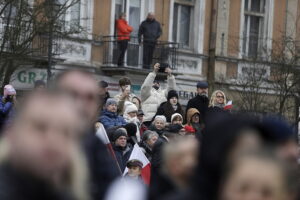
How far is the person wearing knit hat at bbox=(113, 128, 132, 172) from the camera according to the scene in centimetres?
1395

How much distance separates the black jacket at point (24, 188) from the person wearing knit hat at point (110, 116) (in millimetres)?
10406

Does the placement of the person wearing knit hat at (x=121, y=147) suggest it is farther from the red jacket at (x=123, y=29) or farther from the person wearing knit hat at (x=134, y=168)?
the red jacket at (x=123, y=29)

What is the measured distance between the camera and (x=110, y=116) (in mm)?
15242

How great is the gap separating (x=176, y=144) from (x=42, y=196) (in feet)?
5.21

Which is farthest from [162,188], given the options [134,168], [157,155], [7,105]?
[7,105]

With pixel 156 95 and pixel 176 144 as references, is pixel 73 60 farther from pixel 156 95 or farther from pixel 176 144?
pixel 176 144

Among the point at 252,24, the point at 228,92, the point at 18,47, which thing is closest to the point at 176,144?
the point at 18,47

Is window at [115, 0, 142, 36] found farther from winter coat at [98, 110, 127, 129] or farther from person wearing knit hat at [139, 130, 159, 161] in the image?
person wearing knit hat at [139, 130, 159, 161]

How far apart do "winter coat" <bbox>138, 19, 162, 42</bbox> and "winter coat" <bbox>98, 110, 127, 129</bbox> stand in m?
18.2

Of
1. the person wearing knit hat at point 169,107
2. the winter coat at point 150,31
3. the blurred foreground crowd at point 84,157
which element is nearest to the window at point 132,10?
the winter coat at point 150,31

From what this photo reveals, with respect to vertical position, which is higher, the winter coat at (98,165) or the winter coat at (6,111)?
the winter coat at (98,165)

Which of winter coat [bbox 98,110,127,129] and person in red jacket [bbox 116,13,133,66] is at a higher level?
person in red jacket [bbox 116,13,133,66]

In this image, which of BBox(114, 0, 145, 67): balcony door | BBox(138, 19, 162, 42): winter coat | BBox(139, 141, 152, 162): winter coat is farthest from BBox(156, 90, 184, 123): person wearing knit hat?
BBox(114, 0, 145, 67): balcony door

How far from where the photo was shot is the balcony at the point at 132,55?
34.4m
